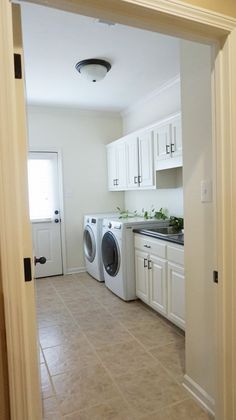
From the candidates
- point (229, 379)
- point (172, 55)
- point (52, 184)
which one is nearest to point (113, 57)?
point (172, 55)

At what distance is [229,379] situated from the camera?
1354 mm

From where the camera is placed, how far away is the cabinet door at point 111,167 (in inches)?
180

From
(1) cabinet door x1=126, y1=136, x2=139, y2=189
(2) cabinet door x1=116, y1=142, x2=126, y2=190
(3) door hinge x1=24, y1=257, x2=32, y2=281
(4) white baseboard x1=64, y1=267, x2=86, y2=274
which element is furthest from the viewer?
(4) white baseboard x1=64, y1=267, x2=86, y2=274

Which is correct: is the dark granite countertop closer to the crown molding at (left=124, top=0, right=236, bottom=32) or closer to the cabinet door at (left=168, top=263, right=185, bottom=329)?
the cabinet door at (left=168, top=263, right=185, bottom=329)

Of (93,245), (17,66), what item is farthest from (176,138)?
(17,66)

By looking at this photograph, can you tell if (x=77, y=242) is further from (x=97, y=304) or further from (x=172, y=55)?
(x=172, y=55)

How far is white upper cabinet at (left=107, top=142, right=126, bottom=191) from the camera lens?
4.28 m

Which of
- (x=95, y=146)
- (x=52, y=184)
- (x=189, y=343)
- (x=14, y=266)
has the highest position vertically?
(x=95, y=146)

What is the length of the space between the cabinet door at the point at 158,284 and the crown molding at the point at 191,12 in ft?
6.53

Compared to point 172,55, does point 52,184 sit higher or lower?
lower

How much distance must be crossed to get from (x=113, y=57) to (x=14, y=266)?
8.44 ft

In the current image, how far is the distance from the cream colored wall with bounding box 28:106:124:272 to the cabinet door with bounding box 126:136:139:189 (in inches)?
34.0

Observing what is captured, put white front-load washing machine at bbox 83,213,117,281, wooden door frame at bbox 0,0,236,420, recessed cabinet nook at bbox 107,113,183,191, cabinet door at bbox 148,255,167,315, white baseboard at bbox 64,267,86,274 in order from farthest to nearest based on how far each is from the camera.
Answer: white baseboard at bbox 64,267,86,274, white front-load washing machine at bbox 83,213,117,281, recessed cabinet nook at bbox 107,113,183,191, cabinet door at bbox 148,255,167,315, wooden door frame at bbox 0,0,236,420

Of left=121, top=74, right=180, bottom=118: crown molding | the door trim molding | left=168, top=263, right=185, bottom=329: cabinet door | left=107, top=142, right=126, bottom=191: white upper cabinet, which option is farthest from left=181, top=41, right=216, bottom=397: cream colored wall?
the door trim molding
